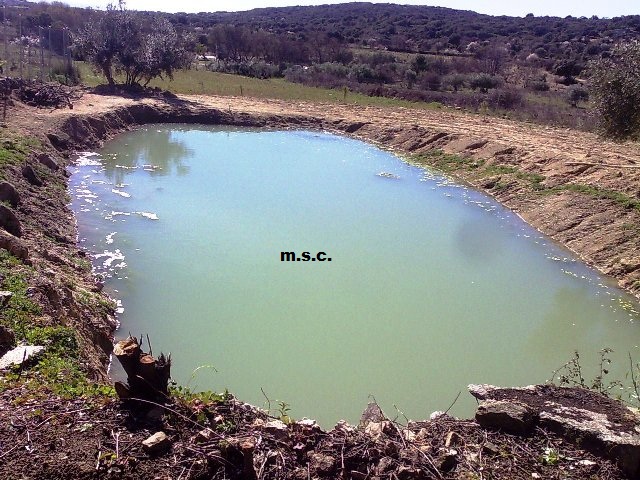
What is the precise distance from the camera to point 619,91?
14375mm

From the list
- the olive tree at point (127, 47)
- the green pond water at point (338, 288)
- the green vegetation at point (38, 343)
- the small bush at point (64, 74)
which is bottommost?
the green pond water at point (338, 288)

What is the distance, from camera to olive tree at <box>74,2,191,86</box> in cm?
2784

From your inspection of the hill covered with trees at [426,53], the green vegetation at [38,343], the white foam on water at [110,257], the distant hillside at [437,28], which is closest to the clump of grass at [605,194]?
the hill covered with trees at [426,53]

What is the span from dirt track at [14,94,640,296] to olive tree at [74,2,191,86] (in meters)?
2.28

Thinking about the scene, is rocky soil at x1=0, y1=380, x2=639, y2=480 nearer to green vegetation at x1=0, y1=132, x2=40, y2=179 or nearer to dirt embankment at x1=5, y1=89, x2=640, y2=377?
dirt embankment at x1=5, y1=89, x2=640, y2=377

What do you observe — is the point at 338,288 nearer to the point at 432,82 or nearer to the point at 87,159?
the point at 87,159

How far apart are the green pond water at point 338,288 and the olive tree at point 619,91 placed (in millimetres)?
3540

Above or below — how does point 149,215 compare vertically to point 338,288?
above

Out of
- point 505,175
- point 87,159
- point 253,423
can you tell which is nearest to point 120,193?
point 87,159

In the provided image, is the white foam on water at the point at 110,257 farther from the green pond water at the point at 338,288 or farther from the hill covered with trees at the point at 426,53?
the hill covered with trees at the point at 426,53

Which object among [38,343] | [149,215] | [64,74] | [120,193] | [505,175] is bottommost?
[149,215]

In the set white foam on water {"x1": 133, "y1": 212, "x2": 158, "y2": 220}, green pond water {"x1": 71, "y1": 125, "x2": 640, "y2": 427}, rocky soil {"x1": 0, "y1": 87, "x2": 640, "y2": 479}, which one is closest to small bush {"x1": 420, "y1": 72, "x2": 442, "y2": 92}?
green pond water {"x1": 71, "y1": 125, "x2": 640, "y2": 427}

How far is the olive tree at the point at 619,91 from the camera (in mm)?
14047

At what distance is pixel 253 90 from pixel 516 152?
18.6m
